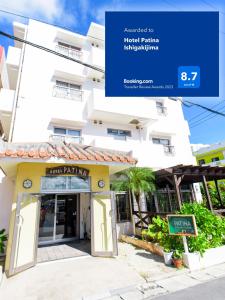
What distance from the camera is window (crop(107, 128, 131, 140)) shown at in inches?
506

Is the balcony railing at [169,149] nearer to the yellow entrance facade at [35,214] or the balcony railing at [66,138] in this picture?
the balcony railing at [66,138]

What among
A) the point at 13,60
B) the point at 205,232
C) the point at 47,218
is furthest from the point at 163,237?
the point at 13,60

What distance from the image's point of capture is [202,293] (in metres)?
4.45

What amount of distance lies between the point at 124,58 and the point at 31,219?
678 cm

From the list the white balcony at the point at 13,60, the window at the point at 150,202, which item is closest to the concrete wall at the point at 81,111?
the white balcony at the point at 13,60

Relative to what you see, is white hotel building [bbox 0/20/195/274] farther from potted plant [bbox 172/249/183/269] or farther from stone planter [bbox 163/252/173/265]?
potted plant [bbox 172/249/183/269]

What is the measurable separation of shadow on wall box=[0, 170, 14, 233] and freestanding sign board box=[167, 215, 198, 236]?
7.18 metres

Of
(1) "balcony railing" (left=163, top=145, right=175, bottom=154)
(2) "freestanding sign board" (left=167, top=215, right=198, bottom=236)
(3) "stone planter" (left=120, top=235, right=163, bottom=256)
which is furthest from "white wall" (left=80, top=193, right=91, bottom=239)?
(1) "balcony railing" (left=163, top=145, right=175, bottom=154)

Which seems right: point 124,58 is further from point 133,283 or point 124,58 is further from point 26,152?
point 133,283

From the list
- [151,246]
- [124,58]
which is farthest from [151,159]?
[124,58]

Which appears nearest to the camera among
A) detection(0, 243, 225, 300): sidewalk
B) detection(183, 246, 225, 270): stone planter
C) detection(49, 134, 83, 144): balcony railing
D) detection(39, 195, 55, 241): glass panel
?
detection(0, 243, 225, 300): sidewalk

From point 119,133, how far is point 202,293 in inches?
393

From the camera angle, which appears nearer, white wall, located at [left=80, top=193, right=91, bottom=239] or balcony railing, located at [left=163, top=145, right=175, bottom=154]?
white wall, located at [left=80, top=193, right=91, bottom=239]

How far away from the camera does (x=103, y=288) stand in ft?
16.0
